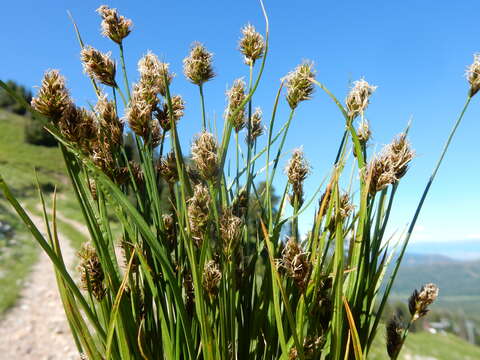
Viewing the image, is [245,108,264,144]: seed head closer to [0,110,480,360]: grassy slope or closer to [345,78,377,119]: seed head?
[345,78,377,119]: seed head

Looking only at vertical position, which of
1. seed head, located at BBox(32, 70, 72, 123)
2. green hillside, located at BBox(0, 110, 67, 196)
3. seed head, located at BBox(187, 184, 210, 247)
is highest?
green hillside, located at BBox(0, 110, 67, 196)

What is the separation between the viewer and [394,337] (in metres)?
0.73

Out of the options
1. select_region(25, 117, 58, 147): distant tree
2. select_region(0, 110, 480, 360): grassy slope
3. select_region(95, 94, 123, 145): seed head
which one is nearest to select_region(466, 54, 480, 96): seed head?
select_region(95, 94, 123, 145): seed head

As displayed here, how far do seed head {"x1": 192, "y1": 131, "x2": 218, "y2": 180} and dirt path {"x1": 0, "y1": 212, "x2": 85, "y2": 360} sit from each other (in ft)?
16.9

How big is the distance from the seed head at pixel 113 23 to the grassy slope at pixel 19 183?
0.35 m

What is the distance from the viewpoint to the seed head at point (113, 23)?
31.3 inches

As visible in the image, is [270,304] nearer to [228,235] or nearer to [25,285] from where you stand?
[228,235]

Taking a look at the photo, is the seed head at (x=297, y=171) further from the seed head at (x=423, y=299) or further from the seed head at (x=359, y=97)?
the seed head at (x=423, y=299)

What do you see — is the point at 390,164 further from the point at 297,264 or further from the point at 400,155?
the point at 297,264

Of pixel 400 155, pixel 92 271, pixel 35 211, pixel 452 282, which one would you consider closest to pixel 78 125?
pixel 92 271

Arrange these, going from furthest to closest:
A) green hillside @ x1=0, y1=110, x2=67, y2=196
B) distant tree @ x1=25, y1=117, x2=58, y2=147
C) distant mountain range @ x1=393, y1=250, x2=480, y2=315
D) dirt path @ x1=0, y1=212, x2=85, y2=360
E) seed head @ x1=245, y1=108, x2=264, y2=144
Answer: distant mountain range @ x1=393, y1=250, x2=480, y2=315, distant tree @ x1=25, y1=117, x2=58, y2=147, green hillside @ x1=0, y1=110, x2=67, y2=196, dirt path @ x1=0, y1=212, x2=85, y2=360, seed head @ x1=245, y1=108, x2=264, y2=144

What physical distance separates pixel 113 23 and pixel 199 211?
489 millimetres

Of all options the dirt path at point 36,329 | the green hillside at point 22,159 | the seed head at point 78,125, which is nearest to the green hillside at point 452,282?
the green hillside at point 22,159

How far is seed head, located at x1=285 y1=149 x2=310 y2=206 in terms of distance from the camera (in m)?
0.78
